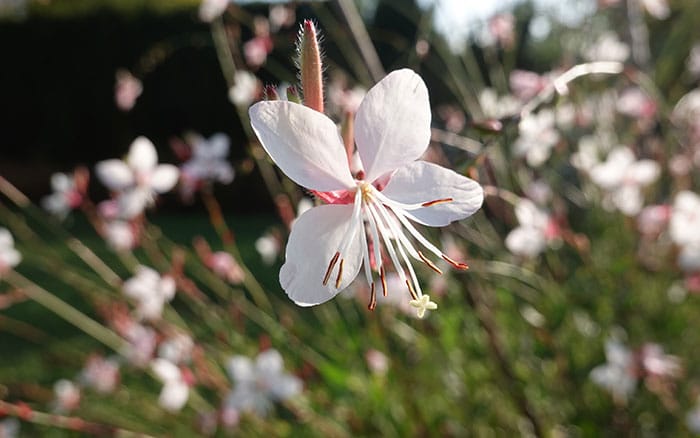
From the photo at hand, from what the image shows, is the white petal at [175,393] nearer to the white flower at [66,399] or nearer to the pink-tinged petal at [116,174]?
the white flower at [66,399]

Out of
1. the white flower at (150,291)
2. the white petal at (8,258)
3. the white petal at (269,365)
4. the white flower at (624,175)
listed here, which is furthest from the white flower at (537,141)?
the white petal at (8,258)

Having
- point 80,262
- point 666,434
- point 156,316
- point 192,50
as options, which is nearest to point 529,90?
point 666,434

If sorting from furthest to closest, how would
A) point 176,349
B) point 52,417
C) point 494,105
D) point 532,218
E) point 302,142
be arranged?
point 494,105 < point 176,349 < point 532,218 < point 52,417 < point 302,142

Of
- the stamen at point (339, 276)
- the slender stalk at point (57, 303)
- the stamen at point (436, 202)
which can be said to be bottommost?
the stamen at point (339, 276)

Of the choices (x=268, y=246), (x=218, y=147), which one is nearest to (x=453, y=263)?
(x=218, y=147)

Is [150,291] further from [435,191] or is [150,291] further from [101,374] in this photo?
[435,191]

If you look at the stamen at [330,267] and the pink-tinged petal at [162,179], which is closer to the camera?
the stamen at [330,267]

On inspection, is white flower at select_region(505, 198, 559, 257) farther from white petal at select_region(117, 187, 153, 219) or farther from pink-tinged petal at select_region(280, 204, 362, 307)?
pink-tinged petal at select_region(280, 204, 362, 307)
